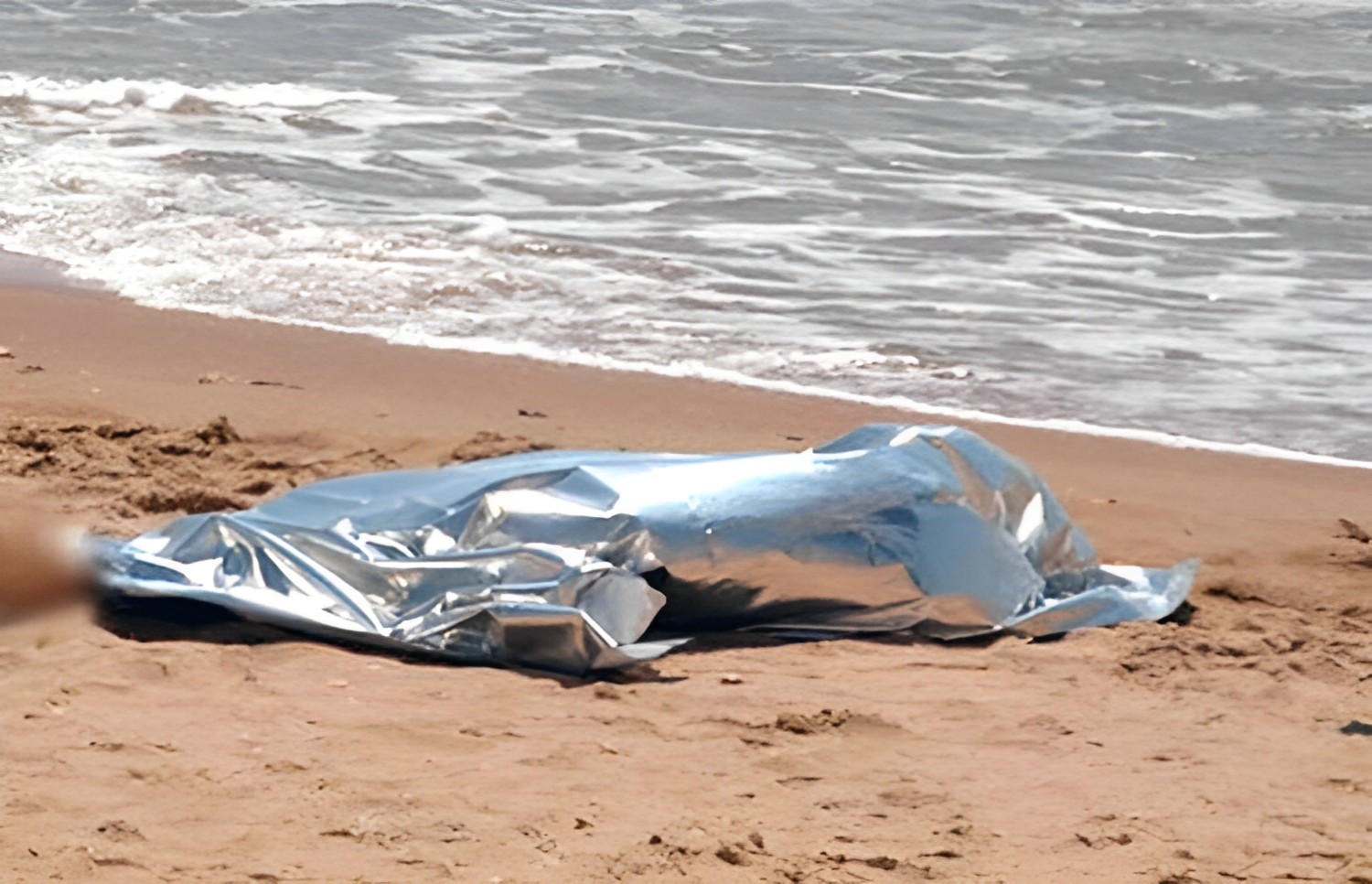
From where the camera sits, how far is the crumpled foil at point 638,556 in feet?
11.8

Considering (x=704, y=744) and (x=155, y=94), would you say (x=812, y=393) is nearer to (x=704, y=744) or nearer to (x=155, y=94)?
(x=704, y=744)

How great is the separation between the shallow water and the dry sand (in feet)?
5.97

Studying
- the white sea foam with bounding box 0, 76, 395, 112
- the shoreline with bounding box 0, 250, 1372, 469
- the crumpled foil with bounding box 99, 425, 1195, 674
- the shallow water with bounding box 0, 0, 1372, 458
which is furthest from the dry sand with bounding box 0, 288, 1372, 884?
the white sea foam with bounding box 0, 76, 395, 112

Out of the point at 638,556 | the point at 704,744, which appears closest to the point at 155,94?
the point at 638,556

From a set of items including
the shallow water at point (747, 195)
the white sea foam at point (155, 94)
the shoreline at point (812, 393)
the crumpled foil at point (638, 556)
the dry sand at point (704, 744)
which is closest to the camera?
the dry sand at point (704, 744)

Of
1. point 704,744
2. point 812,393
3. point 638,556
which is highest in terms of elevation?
point 638,556

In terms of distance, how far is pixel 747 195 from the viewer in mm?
8992

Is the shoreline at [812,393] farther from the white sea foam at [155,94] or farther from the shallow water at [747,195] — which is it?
the white sea foam at [155,94]

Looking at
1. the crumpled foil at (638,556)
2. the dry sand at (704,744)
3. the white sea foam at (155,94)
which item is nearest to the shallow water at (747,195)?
the white sea foam at (155,94)

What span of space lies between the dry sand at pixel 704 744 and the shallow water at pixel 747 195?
1.82m

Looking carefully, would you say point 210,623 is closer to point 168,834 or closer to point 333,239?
point 168,834

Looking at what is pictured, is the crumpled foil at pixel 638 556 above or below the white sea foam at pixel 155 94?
above

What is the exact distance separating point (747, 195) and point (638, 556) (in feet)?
18.0

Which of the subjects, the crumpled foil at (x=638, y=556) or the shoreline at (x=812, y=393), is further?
the shoreline at (x=812, y=393)
